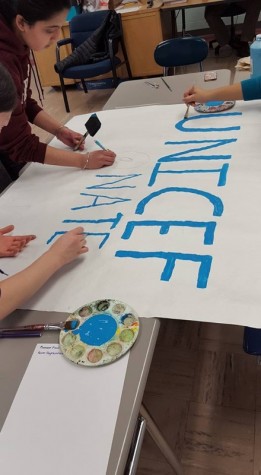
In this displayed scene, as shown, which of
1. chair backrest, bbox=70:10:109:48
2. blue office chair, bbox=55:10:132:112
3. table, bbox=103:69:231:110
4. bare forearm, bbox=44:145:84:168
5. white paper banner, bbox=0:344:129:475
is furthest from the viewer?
chair backrest, bbox=70:10:109:48

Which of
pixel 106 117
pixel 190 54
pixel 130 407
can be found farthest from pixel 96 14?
pixel 130 407

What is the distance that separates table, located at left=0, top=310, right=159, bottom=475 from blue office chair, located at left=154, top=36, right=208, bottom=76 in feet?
6.86

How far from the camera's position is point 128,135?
1350mm

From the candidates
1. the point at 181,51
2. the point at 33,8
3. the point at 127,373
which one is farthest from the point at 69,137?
the point at 181,51

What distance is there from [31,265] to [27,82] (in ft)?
2.46

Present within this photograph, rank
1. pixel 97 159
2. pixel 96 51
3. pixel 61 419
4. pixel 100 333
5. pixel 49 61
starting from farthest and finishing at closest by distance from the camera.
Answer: pixel 49 61 < pixel 96 51 < pixel 97 159 < pixel 100 333 < pixel 61 419

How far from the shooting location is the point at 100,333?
679mm

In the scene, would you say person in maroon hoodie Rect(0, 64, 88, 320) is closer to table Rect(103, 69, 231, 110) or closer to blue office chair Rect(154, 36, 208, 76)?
table Rect(103, 69, 231, 110)

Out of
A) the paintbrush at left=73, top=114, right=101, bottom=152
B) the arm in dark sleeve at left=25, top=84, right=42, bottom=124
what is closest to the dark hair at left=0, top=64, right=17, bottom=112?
the paintbrush at left=73, top=114, right=101, bottom=152

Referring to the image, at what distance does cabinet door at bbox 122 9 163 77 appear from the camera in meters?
3.70

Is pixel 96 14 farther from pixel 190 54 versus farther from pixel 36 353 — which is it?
pixel 36 353

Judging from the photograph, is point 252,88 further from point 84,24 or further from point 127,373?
point 84,24

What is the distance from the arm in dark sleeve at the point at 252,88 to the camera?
130cm

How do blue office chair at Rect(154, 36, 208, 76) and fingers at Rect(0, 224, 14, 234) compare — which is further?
blue office chair at Rect(154, 36, 208, 76)
